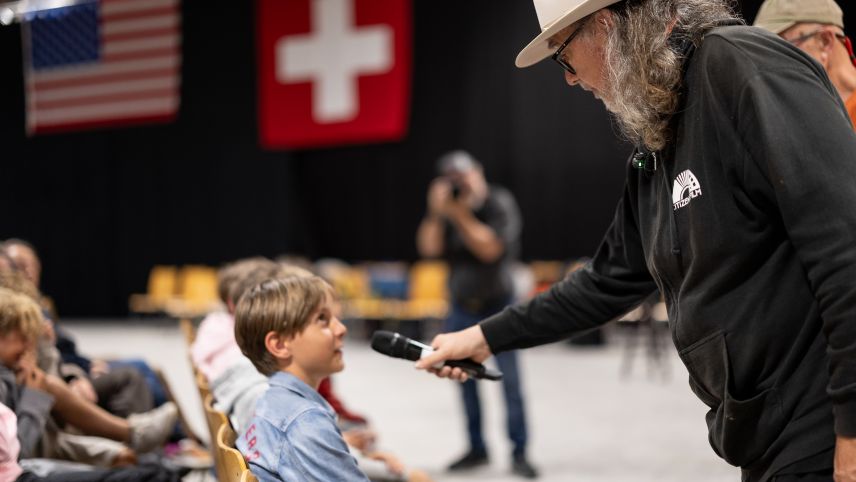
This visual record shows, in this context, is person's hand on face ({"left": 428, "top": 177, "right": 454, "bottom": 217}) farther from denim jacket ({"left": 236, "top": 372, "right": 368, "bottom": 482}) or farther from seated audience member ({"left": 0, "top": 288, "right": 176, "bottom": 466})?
denim jacket ({"left": 236, "top": 372, "right": 368, "bottom": 482})

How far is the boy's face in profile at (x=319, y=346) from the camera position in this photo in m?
2.24

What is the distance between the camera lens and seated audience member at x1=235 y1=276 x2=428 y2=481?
1.97 m

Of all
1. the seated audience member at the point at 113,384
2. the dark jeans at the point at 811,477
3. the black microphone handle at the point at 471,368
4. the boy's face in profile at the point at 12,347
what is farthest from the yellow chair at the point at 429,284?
the dark jeans at the point at 811,477

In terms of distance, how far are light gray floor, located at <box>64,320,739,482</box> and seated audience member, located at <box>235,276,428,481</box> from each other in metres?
2.60

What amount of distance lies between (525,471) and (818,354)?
343cm

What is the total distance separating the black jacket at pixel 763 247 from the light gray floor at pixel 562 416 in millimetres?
3259

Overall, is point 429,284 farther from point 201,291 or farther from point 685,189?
point 685,189

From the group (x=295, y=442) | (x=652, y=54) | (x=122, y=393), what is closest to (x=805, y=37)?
(x=652, y=54)

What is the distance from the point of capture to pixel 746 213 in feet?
4.53

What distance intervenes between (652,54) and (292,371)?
124 cm

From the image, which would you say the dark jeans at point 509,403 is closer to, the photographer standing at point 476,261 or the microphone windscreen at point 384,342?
the photographer standing at point 476,261

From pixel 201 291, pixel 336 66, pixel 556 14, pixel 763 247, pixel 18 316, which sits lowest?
pixel 201 291

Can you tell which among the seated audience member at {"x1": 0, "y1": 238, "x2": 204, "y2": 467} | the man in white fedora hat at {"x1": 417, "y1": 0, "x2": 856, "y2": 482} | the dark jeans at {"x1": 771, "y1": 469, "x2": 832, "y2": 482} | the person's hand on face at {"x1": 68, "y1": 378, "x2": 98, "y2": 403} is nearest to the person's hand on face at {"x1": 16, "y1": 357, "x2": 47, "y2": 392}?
the seated audience member at {"x1": 0, "y1": 238, "x2": 204, "y2": 467}

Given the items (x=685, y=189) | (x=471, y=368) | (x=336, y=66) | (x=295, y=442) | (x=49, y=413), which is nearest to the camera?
(x=685, y=189)
